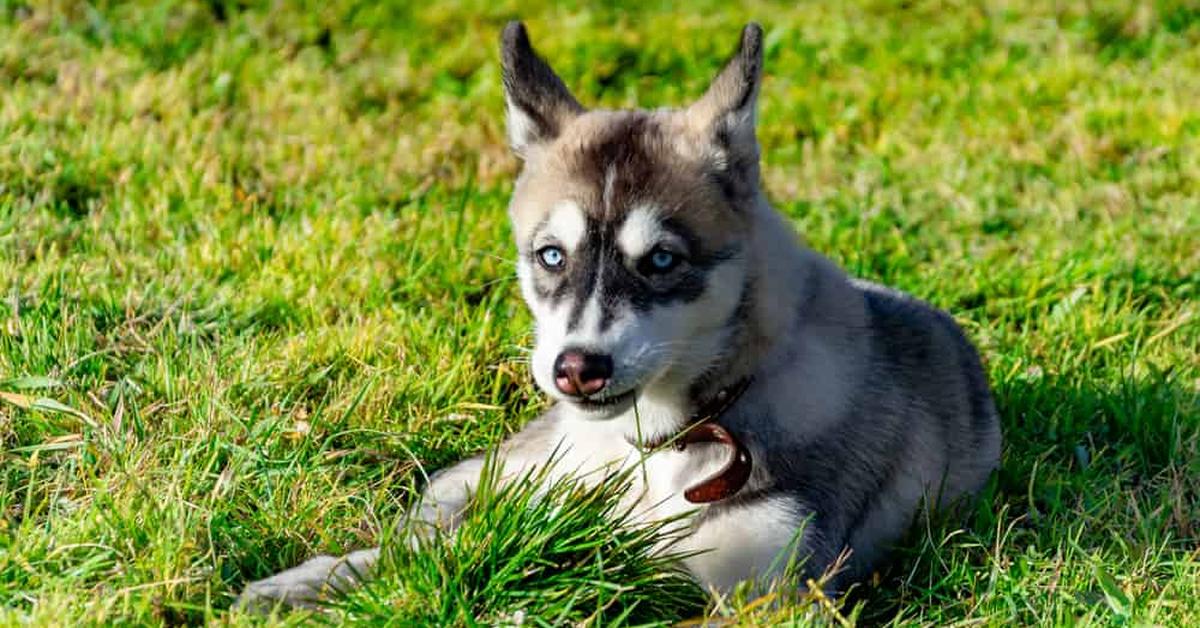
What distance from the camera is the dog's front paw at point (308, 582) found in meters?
3.31

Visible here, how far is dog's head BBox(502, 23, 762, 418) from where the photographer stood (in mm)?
3396

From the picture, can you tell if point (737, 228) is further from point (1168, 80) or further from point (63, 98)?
point (1168, 80)

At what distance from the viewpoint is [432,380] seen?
180 inches

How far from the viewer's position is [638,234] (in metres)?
3.48

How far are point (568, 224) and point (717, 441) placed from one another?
2.29 ft

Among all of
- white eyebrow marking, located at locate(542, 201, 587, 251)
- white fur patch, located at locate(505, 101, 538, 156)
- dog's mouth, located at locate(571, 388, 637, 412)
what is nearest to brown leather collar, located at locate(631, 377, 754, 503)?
dog's mouth, located at locate(571, 388, 637, 412)

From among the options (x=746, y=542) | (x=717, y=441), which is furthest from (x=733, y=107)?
(x=746, y=542)

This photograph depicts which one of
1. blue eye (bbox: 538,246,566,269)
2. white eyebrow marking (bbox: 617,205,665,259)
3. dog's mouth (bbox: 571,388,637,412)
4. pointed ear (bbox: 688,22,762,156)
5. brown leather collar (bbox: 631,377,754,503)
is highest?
pointed ear (bbox: 688,22,762,156)

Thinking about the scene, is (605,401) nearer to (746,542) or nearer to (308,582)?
(746,542)

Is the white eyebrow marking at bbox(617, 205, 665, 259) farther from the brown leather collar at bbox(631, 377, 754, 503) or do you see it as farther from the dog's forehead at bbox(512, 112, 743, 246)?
the brown leather collar at bbox(631, 377, 754, 503)

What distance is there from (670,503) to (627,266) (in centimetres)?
67

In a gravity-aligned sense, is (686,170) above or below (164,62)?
above

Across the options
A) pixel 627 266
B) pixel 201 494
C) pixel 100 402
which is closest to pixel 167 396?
pixel 100 402

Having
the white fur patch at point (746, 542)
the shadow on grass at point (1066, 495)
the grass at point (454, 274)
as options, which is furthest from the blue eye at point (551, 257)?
the shadow on grass at point (1066, 495)
